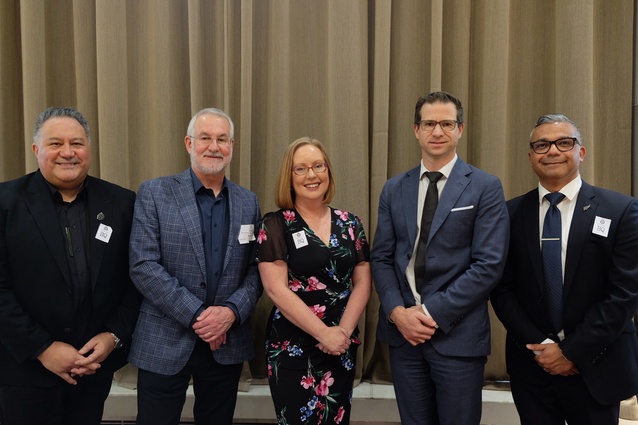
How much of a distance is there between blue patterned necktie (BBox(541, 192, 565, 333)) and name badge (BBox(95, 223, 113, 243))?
1.84 meters

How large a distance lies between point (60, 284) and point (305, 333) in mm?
1022

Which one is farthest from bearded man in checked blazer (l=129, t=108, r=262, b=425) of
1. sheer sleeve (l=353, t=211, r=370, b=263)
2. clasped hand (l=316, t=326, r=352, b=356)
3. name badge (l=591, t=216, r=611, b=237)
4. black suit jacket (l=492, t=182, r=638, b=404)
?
name badge (l=591, t=216, r=611, b=237)

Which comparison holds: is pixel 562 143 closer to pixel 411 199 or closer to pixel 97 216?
pixel 411 199

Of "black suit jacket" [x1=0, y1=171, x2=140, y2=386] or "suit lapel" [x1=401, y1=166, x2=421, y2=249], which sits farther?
"suit lapel" [x1=401, y1=166, x2=421, y2=249]

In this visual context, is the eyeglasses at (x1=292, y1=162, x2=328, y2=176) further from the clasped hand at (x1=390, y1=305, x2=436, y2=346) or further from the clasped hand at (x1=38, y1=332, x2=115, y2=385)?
the clasped hand at (x1=38, y1=332, x2=115, y2=385)

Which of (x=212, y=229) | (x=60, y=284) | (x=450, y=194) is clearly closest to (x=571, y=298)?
(x=450, y=194)

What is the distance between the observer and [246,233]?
6.70ft

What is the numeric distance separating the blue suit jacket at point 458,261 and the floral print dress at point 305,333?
209 mm

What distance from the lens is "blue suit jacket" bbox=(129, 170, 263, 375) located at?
6.12ft

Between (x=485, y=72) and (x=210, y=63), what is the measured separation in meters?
1.73

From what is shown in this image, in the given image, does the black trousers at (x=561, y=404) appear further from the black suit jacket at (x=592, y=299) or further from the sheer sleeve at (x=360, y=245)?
the sheer sleeve at (x=360, y=245)

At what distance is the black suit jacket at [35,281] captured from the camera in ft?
5.71

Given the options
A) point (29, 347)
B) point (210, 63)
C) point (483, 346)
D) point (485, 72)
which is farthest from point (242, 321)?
point (485, 72)

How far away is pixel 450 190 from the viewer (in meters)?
1.90
